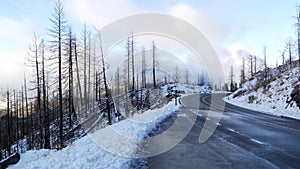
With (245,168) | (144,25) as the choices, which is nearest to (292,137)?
(245,168)

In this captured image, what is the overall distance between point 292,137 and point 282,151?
363 centimetres

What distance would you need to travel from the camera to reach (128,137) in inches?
448

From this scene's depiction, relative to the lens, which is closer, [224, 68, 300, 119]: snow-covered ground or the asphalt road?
the asphalt road

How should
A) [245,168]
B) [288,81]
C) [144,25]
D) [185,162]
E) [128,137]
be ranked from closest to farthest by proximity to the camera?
[245,168], [185,162], [128,137], [144,25], [288,81]

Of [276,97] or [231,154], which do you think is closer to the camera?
[231,154]

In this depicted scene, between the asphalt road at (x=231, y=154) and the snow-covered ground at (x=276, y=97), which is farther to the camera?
the snow-covered ground at (x=276, y=97)

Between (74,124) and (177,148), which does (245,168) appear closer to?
(177,148)

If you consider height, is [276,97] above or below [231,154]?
above

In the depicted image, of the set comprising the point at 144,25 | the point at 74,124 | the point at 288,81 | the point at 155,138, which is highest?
the point at 144,25

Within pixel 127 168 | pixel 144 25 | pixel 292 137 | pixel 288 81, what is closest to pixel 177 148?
pixel 127 168

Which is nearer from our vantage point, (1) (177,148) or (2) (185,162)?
(2) (185,162)

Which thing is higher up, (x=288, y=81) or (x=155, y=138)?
(x=288, y=81)

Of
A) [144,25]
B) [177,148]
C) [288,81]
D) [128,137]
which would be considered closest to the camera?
[177,148]

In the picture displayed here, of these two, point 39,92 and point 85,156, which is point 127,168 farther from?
point 39,92
